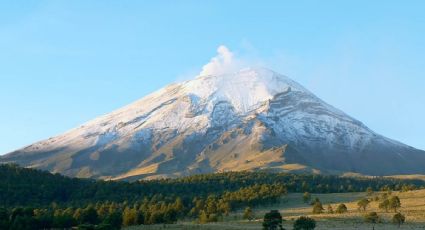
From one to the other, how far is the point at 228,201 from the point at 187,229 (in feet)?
176

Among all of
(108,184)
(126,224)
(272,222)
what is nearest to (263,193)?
(108,184)

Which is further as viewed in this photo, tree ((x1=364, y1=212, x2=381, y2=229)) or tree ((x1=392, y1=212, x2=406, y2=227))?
tree ((x1=364, y1=212, x2=381, y2=229))

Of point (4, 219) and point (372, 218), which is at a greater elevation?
point (4, 219)

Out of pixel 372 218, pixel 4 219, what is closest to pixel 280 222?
pixel 372 218

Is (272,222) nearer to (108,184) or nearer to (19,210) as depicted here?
(19,210)

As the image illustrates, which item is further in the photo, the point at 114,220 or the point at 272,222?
the point at 114,220

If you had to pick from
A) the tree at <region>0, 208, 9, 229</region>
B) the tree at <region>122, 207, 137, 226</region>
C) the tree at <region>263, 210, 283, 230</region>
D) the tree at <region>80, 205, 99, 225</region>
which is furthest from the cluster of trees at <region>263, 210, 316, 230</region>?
the tree at <region>0, 208, 9, 229</region>

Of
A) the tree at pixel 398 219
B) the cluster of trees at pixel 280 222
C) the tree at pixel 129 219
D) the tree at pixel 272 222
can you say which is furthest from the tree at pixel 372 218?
the tree at pixel 129 219

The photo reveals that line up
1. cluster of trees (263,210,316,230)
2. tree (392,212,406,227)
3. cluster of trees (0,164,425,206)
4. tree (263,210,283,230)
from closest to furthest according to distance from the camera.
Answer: cluster of trees (263,210,316,230), tree (263,210,283,230), tree (392,212,406,227), cluster of trees (0,164,425,206)

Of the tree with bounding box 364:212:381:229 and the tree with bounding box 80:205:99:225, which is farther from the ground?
the tree with bounding box 80:205:99:225

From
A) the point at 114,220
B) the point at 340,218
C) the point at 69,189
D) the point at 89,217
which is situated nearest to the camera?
the point at 114,220

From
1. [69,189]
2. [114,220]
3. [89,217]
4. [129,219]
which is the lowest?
[129,219]

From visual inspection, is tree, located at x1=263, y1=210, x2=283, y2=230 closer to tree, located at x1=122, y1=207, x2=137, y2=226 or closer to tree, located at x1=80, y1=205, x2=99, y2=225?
tree, located at x1=122, y1=207, x2=137, y2=226

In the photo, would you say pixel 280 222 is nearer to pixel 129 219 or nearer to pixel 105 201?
pixel 129 219
